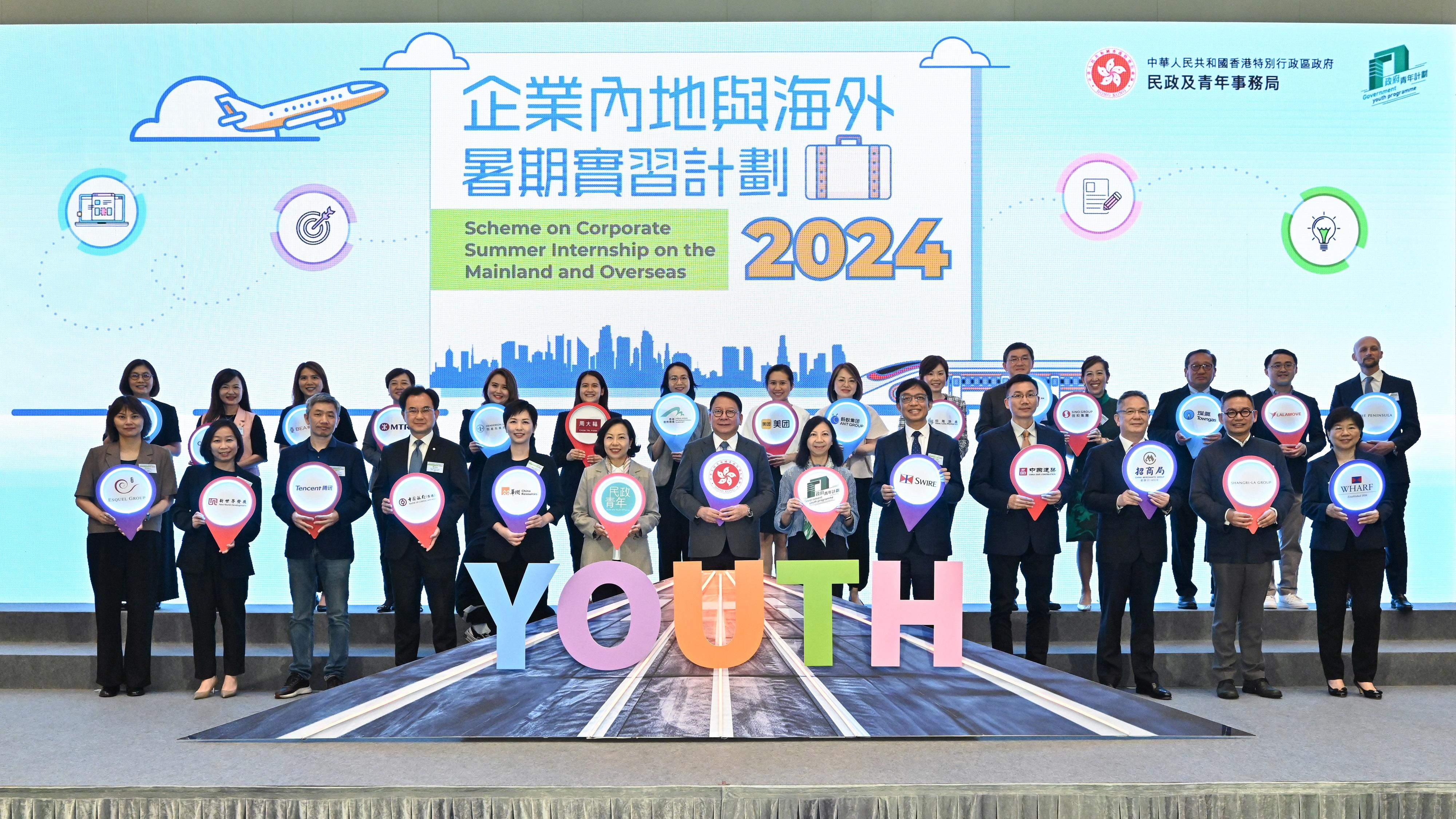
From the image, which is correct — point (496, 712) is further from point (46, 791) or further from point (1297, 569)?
point (1297, 569)

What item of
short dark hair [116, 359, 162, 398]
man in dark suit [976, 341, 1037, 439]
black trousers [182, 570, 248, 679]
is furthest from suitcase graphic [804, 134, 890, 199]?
black trousers [182, 570, 248, 679]

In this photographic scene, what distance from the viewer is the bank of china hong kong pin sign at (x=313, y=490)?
178 inches

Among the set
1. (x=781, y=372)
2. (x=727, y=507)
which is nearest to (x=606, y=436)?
(x=727, y=507)

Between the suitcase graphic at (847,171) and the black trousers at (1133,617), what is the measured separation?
2890 millimetres

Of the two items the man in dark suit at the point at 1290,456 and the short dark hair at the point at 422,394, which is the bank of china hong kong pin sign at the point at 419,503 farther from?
the man in dark suit at the point at 1290,456

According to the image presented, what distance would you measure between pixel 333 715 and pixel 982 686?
2330 mm

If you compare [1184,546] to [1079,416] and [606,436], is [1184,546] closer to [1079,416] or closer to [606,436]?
[1079,416]

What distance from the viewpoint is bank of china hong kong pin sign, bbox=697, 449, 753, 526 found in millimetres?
4547

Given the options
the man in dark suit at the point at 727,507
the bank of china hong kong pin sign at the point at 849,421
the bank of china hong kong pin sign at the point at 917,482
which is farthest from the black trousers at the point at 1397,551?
the man in dark suit at the point at 727,507

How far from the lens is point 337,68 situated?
6.55m

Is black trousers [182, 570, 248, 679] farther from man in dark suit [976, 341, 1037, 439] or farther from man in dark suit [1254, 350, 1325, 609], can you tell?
man in dark suit [1254, 350, 1325, 609]

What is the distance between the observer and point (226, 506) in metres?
4.55

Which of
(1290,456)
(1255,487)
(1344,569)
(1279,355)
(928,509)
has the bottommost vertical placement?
(1344,569)

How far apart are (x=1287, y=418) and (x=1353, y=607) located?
41.0 inches
